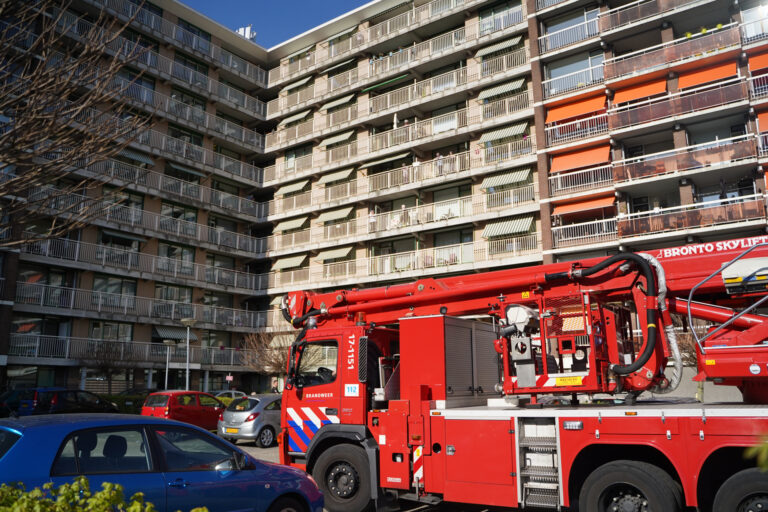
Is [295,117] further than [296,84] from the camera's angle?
No

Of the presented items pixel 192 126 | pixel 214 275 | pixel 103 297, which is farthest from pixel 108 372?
pixel 192 126

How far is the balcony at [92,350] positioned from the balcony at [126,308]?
140 cm

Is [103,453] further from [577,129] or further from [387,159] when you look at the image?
[387,159]

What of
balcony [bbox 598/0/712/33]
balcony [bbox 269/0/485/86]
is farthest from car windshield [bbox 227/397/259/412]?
balcony [bbox 269/0/485/86]

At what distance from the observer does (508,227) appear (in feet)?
100

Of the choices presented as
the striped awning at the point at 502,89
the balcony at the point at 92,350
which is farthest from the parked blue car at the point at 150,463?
the striped awning at the point at 502,89

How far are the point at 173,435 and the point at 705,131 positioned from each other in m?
28.5

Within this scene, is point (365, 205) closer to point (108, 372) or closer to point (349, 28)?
point (349, 28)

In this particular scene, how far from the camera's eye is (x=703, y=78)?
27.2 m

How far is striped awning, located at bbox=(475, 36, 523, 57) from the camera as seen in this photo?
32.0m

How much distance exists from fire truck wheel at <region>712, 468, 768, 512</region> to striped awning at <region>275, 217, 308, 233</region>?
Result: 34197 millimetres

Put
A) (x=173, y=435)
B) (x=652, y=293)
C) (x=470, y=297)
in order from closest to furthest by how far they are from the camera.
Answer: (x=173, y=435), (x=652, y=293), (x=470, y=297)

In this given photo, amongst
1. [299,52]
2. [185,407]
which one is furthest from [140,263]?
[299,52]

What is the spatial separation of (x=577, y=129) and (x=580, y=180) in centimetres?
255
